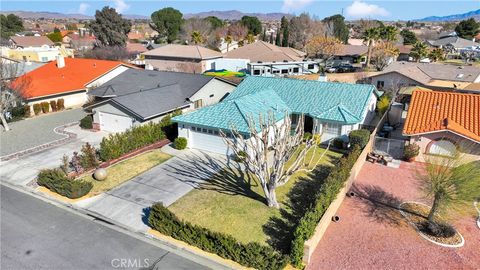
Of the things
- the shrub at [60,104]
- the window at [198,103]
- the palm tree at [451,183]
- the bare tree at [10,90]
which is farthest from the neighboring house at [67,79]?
the palm tree at [451,183]

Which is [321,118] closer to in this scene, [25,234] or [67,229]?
[67,229]

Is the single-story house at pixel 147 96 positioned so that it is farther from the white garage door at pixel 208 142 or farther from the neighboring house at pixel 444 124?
the neighboring house at pixel 444 124

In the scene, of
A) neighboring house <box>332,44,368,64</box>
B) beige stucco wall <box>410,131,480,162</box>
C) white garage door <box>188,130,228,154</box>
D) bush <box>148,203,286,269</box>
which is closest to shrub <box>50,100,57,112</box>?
white garage door <box>188,130,228,154</box>

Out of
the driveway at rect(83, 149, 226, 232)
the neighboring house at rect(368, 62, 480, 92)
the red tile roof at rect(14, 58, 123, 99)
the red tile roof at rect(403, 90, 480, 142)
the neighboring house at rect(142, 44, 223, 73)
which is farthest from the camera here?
the neighboring house at rect(142, 44, 223, 73)

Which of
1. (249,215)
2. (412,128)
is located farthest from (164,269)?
(412,128)

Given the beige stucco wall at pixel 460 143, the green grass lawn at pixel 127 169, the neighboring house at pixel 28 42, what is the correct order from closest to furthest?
the green grass lawn at pixel 127 169
the beige stucco wall at pixel 460 143
the neighboring house at pixel 28 42

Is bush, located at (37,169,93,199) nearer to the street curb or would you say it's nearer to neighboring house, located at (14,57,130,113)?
the street curb

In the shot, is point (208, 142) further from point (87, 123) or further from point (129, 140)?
point (87, 123)
